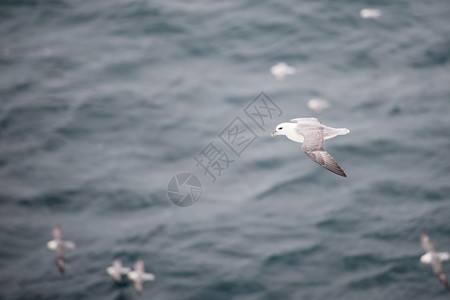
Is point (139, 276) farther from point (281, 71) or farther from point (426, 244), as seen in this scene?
point (281, 71)

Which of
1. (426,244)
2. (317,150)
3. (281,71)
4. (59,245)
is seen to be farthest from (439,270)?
(59,245)

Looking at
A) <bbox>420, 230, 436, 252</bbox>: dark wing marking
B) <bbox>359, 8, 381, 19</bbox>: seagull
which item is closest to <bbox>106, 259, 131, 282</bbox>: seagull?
<bbox>420, 230, 436, 252</bbox>: dark wing marking

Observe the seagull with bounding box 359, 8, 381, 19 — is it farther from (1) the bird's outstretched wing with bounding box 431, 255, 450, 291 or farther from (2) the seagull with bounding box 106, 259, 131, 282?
(2) the seagull with bounding box 106, 259, 131, 282

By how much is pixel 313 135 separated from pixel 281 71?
14.5 m

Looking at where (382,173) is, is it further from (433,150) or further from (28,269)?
(28,269)

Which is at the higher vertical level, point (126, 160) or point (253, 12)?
point (253, 12)

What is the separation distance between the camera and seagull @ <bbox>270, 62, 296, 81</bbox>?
27.3 m

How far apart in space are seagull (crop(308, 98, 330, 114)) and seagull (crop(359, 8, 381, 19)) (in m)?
6.88

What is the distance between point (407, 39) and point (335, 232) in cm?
1206

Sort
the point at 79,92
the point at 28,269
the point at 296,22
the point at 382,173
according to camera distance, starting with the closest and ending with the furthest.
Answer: the point at 28,269, the point at 382,173, the point at 79,92, the point at 296,22

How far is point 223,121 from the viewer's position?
2575cm

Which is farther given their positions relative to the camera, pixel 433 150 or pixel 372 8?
pixel 372 8

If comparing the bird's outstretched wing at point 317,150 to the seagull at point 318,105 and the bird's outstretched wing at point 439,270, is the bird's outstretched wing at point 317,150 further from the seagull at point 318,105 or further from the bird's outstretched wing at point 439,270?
the seagull at point 318,105

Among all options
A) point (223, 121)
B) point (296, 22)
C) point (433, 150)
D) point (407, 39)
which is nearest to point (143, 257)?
point (223, 121)
